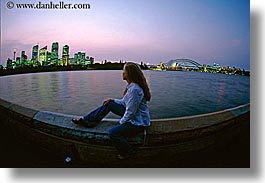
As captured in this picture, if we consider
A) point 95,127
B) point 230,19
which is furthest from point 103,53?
point 230,19

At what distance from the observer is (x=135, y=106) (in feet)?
7.29

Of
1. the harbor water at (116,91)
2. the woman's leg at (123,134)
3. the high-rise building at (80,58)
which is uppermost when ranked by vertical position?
the high-rise building at (80,58)

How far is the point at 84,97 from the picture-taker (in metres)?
2.36

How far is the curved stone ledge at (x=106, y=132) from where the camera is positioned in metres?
2.29

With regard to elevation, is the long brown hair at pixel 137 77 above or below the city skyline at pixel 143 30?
below

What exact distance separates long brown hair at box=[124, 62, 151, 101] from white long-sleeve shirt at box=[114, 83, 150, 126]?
0.03 m

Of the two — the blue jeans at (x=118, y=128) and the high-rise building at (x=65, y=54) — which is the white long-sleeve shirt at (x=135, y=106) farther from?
the high-rise building at (x=65, y=54)

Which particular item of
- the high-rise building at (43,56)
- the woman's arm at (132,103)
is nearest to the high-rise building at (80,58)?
the high-rise building at (43,56)

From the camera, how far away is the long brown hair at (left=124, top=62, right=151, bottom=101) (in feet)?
7.40

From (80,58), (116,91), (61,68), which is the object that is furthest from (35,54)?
(116,91)

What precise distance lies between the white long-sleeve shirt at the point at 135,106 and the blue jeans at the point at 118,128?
3 cm

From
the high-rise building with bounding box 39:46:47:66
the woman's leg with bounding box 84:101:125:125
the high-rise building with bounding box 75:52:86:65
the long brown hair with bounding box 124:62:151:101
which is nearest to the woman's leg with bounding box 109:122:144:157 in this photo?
the woman's leg with bounding box 84:101:125:125

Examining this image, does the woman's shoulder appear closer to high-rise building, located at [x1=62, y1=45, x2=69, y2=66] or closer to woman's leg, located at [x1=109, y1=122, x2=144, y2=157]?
woman's leg, located at [x1=109, y1=122, x2=144, y2=157]

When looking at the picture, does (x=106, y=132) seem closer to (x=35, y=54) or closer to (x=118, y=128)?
(x=118, y=128)
